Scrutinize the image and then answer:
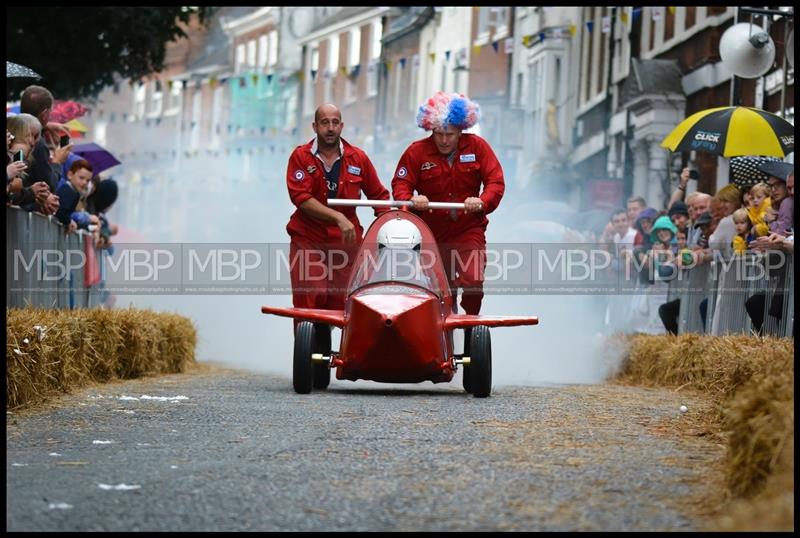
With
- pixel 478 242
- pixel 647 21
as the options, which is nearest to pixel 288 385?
pixel 478 242

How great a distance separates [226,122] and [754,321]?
86036mm

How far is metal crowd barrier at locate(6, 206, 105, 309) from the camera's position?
1171cm

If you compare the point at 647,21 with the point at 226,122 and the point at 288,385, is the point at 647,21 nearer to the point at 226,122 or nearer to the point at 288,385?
the point at 288,385

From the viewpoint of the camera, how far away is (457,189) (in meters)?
11.8

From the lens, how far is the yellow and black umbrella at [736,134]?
14.8 meters

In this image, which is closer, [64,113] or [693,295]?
[693,295]

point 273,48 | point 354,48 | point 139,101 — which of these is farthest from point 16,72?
point 139,101

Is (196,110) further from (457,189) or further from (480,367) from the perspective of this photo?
(480,367)

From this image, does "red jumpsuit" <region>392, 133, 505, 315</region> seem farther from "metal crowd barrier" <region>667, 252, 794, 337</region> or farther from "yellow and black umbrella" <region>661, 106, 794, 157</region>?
"yellow and black umbrella" <region>661, 106, 794, 157</region>

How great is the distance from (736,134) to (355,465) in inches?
366

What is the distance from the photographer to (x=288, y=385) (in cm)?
1162

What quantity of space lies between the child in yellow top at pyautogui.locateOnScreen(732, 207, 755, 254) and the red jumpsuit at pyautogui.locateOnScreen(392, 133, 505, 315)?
8.01 ft

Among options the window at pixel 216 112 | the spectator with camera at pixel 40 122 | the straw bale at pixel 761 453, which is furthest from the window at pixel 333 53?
the straw bale at pixel 761 453

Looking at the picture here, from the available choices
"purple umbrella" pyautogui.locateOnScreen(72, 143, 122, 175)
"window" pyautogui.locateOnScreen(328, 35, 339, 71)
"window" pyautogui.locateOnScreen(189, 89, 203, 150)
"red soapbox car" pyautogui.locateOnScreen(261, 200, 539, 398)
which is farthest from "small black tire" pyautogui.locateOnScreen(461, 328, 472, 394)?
"window" pyautogui.locateOnScreen(189, 89, 203, 150)
